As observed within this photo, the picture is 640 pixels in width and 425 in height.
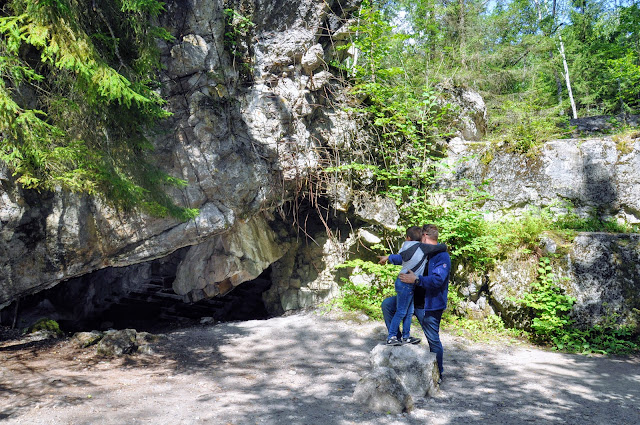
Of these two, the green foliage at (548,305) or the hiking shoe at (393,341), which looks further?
the green foliage at (548,305)

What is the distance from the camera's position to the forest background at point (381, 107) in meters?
4.36

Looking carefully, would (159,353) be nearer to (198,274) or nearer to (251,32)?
(198,274)

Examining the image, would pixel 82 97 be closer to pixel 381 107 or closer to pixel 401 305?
pixel 401 305

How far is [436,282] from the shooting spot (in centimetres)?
436

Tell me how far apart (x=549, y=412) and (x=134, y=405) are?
4.14 metres

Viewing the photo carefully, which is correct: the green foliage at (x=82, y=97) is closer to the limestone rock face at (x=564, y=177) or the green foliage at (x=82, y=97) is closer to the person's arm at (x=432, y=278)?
the person's arm at (x=432, y=278)

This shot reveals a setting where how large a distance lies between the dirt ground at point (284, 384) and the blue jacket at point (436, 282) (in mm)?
1003

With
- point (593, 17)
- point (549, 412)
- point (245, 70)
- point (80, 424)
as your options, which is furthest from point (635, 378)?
point (593, 17)

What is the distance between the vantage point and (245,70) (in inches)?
313

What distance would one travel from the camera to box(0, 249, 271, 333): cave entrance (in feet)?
34.8

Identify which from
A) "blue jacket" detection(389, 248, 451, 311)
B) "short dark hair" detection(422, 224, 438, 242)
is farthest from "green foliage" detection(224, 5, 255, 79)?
"blue jacket" detection(389, 248, 451, 311)

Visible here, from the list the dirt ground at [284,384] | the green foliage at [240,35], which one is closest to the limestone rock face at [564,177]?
the dirt ground at [284,384]

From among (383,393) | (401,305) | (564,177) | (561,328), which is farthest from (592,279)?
(383,393)

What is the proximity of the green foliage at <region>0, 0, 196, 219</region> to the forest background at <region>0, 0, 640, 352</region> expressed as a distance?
0.06 feet
